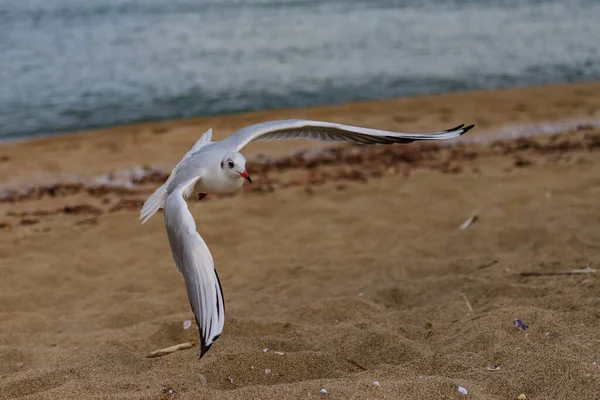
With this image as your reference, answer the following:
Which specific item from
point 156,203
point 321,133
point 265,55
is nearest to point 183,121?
point 265,55

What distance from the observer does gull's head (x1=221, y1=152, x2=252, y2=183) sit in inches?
137

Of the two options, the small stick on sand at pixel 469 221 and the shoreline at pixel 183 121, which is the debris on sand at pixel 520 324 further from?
the shoreline at pixel 183 121

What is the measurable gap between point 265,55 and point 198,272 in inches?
544

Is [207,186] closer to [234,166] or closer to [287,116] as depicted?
[234,166]

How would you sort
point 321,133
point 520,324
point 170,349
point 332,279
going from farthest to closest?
point 332,279 → point 321,133 → point 170,349 → point 520,324

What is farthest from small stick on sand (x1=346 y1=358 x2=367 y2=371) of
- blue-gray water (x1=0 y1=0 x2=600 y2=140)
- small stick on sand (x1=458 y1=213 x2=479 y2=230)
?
blue-gray water (x1=0 y1=0 x2=600 y2=140)

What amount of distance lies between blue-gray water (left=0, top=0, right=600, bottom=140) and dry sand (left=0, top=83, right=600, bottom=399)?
353 centimetres

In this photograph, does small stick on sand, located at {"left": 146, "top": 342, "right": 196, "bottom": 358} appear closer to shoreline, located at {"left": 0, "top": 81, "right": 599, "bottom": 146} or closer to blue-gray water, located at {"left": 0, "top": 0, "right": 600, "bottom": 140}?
shoreline, located at {"left": 0, "top": 81, "right": 599, "bottom": 146}

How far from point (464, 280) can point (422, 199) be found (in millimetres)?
2180

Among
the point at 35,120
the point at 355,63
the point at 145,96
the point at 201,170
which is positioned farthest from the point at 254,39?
the point at 201,170

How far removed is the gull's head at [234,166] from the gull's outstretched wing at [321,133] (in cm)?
14

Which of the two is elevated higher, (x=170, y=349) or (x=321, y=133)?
(x=321, y=133)

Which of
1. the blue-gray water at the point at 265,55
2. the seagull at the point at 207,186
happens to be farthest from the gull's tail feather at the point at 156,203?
the blue-gray water at the point at 265,55

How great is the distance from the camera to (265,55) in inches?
639
